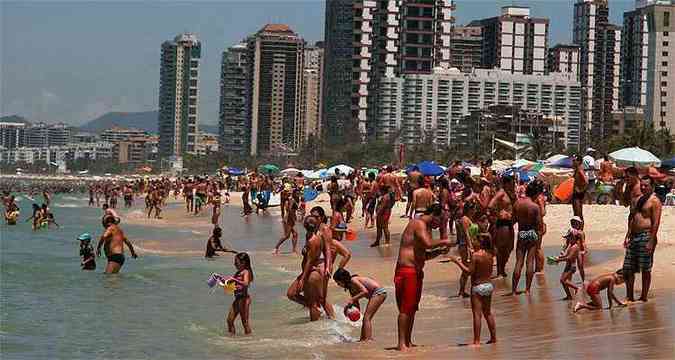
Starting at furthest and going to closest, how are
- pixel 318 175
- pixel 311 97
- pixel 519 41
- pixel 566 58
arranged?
pixel 311 97 < pixel 566 58 < pixel 519 41 < pixel 318 175

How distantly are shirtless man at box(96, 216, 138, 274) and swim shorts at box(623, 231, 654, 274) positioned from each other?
8.06 metres

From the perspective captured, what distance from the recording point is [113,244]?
1727 centimetres

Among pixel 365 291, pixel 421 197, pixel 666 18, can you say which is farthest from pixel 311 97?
pixel 365 291

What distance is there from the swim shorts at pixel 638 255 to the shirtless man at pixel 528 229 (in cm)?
138

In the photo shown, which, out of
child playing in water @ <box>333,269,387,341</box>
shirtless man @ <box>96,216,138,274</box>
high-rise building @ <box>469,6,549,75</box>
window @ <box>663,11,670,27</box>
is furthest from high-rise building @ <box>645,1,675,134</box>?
child playing in water @ <box>333,269,387,341</box>

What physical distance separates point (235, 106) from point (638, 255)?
182582 millimetres

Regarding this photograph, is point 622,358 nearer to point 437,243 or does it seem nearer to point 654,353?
point 654,353

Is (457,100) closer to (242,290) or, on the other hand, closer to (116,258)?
(116,258)

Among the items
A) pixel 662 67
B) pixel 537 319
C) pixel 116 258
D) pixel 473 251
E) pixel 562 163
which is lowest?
pixel 116 258

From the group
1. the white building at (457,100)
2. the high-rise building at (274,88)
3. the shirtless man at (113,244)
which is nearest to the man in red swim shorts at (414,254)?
the shirtless man at (113,244)

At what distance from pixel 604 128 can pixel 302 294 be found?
129931 millimetres

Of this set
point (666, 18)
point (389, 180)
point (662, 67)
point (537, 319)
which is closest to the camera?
point (537, 319)

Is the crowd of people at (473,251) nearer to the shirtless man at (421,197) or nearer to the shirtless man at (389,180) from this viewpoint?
the shirtless man at (421,197)

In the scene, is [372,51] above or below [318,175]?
above
